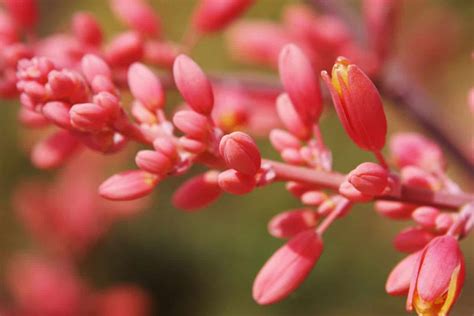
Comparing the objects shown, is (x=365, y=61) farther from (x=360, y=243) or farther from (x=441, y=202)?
(x=360, y=243)

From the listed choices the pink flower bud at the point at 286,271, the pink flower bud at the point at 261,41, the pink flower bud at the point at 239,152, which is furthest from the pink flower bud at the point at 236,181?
the pink flower bud at the point at 261,41

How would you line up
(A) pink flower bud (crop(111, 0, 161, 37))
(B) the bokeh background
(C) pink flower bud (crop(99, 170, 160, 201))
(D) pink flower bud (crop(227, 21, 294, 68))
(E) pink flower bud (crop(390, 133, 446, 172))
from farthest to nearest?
(B) the bokeh background, (D) pink flower bud (crop(227, 21, 294, 68)), (A) pink flower bud (crop(111, 0, 161, 37)), (E) pink flower bud (crop(390, 133, 446, 172)), (C) pink flower bud (crop(99, 170, 160, 201))

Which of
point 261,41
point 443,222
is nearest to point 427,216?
point 443,222

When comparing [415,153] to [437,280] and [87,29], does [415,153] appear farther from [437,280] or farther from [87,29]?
[87,29]

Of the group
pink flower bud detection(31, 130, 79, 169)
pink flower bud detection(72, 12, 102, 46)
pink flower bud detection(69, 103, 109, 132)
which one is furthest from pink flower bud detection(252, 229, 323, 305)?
pink flower bud detection(72, 12, 102, 46)

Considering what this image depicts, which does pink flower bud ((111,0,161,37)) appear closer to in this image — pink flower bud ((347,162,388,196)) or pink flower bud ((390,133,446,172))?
pink flower bud ((390,133,446,172))

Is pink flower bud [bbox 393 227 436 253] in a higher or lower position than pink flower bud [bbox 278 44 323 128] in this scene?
lower
